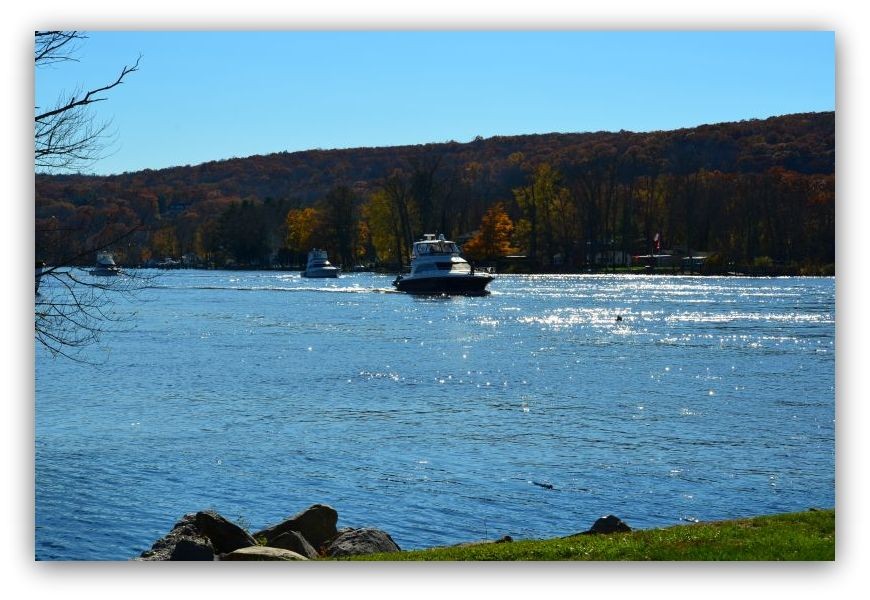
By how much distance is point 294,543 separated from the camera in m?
13.2

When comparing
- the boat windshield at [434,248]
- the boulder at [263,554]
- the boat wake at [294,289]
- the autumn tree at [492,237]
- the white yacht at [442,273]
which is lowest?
the boulder at [263,554]

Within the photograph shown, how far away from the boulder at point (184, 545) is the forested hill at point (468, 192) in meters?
3.38

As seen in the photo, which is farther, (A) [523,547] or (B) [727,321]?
(B) [727,321]

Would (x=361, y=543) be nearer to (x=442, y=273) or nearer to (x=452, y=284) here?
(x=442, y=273)

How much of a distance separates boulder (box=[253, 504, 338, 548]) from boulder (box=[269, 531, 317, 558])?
2.71 feet

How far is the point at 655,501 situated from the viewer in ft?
54.1

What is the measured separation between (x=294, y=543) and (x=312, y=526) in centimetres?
118

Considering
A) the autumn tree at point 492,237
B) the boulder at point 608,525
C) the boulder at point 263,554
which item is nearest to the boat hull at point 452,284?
the autumn tree at point 492,237

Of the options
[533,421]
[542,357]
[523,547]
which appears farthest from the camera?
[542,357]

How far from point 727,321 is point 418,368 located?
826 inches

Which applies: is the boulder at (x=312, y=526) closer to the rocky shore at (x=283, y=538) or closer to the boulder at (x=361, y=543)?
the rocky shore at (x=283, y=538)

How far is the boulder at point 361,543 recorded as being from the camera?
1307 cm
